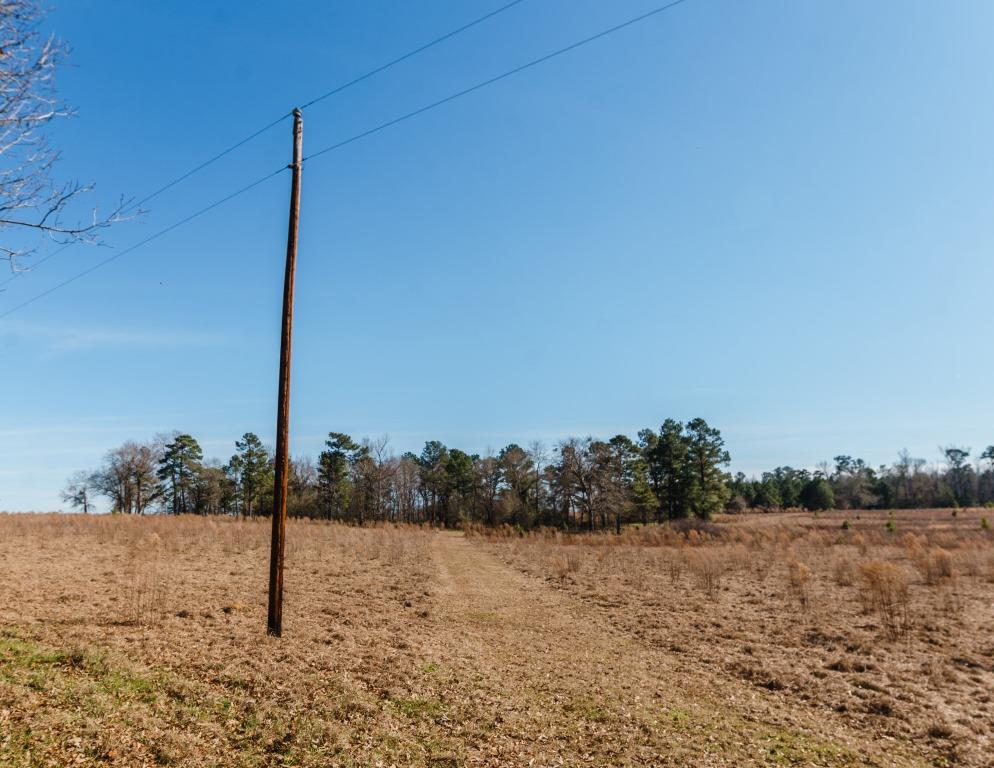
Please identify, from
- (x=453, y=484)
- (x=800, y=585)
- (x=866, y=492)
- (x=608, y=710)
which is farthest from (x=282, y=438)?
(x=866, y=492)

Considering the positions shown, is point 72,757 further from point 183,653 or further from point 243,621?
point 243,621

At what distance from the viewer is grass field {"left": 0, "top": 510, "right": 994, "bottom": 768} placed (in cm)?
641

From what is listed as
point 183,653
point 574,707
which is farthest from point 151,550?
point 574,707

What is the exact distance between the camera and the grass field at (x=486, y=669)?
6406 mm

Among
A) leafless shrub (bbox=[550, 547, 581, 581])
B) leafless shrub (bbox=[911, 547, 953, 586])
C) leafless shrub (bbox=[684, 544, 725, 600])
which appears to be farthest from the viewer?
leafless shrub (bbox=[550, 547, 581, 581])

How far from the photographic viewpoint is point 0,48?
17.7ft

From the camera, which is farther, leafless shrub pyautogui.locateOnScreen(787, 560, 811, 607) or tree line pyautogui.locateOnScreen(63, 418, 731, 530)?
tree line pyautogui.locateOnScreen(63, 418, 731, 530)

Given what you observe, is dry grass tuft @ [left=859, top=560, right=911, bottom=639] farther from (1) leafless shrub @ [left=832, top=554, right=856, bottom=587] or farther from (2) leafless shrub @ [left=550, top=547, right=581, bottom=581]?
(2) leafless shrub @ [left=550, top=547, right=581, bottom=581]

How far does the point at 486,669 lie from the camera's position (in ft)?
31.0

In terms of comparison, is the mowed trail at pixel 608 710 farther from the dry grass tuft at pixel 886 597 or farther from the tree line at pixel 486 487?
the tree line at pixel 486 487

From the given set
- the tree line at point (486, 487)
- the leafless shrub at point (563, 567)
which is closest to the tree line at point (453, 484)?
the tree line at point (486, 487)

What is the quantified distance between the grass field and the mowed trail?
4 centimetres

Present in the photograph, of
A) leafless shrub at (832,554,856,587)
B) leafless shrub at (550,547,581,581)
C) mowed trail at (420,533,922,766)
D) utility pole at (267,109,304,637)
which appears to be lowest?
leafless shrub at (550,547,581,581)

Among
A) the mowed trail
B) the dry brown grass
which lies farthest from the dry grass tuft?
the mowed trail
